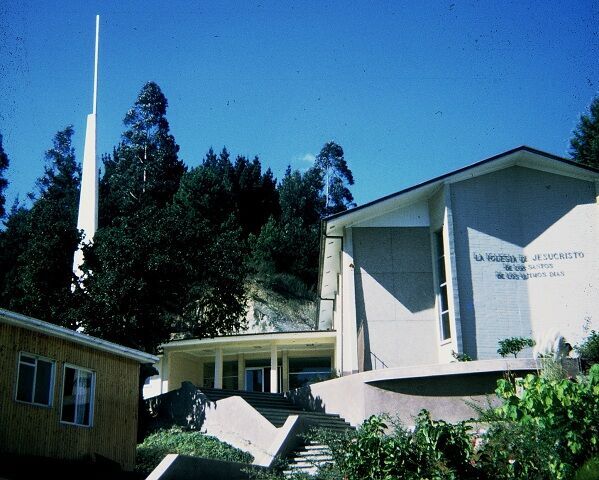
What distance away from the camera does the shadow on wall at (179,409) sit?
21.2 m

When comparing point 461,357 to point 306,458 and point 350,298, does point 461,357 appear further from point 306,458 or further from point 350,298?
point 306,458

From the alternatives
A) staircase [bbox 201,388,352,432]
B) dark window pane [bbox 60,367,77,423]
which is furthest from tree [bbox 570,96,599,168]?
dark window pane [bbox 60,367,77,423]

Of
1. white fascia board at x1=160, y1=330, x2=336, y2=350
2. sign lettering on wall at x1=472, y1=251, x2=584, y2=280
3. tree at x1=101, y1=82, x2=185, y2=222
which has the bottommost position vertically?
white fascia board at x1=160, y1=330, x2=336, y2=350

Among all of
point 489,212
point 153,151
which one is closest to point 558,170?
point 489,212

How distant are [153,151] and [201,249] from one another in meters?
32.8

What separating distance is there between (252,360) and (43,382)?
60.0ft

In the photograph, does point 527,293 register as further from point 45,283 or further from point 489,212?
point 45,283

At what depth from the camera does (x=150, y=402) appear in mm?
22828

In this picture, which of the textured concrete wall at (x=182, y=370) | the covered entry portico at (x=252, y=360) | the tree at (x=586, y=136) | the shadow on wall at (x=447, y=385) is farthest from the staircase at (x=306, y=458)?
the tree at (x=586, y=136)

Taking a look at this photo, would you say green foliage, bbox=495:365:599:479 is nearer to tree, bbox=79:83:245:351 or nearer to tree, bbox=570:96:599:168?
tree, bbox=79:83:245:351

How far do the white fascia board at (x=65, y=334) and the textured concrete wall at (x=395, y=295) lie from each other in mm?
6484

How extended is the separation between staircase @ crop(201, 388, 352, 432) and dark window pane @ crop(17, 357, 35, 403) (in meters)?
6.26

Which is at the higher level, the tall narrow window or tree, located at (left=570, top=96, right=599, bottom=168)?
tree, located at (left=570, top=96, right=599, bottom=168)

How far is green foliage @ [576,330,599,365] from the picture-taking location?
58.3 feet
